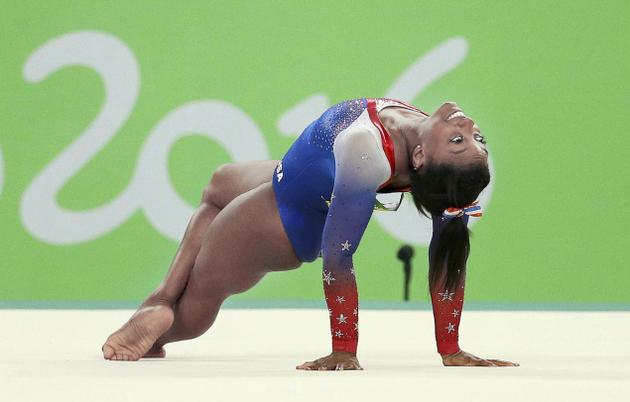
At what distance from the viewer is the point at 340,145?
7.48ft

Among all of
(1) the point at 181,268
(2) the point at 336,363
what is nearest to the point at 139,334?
(1) the point at 181,268

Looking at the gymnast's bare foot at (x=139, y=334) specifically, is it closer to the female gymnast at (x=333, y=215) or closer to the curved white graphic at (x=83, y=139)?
the female gymnast at (x=333, y=215)

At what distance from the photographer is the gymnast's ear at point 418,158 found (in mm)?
2254

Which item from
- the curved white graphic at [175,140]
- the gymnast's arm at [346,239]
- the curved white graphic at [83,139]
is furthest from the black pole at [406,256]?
the gymnast's arm at [346,239]

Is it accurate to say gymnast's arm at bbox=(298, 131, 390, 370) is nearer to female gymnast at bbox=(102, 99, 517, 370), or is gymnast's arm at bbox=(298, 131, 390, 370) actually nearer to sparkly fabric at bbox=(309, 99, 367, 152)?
female gymnast at bbox=(102, 99, 517, 370)

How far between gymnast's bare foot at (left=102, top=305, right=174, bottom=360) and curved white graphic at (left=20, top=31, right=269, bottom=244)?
8.38ft

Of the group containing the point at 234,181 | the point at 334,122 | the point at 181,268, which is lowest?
the point at 181,268

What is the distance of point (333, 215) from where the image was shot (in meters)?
2.21

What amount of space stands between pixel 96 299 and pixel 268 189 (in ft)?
9.27

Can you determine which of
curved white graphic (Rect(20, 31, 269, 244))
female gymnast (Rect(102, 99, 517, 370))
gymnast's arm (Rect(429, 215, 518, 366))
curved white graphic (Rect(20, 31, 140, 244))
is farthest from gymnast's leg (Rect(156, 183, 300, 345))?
curved white graphic (Rect(20, 31, 140, 244))

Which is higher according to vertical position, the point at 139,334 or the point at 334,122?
the point at 334,122

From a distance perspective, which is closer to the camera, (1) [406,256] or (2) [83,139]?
(1) [406,256]

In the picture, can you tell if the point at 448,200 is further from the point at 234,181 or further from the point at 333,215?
the point at 234,181

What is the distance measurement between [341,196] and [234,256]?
493 millimetres
